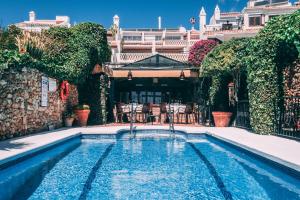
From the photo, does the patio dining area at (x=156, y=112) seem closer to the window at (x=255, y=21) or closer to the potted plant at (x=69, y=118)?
the potted plant at (x=69, y=118)

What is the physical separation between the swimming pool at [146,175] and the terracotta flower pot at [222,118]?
4469 millimetres

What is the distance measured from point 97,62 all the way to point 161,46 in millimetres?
30037

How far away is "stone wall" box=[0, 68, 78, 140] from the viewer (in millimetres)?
8891

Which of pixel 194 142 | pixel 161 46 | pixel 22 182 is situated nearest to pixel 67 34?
pixel 194 142

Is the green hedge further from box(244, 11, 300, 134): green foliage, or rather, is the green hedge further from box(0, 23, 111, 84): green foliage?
box(0, 23, 111, 84): green foliage

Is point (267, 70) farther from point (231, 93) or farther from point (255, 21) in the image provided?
point (255, 21)

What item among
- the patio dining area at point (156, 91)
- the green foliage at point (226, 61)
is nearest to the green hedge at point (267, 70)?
the green foliage at point (226, 61)

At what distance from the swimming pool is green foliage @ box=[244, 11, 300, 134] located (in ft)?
5.83

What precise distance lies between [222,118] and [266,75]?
445cm

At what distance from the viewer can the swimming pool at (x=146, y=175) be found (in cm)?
496

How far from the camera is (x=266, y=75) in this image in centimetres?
1020

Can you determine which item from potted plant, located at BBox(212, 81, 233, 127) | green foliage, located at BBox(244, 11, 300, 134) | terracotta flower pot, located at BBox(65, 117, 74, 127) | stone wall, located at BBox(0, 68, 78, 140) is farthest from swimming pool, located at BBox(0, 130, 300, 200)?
potted plant, located at BBox(212, 81, 233, 127)

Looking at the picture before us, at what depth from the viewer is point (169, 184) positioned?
5.56 metres

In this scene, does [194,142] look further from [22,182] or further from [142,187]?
[22,182]
